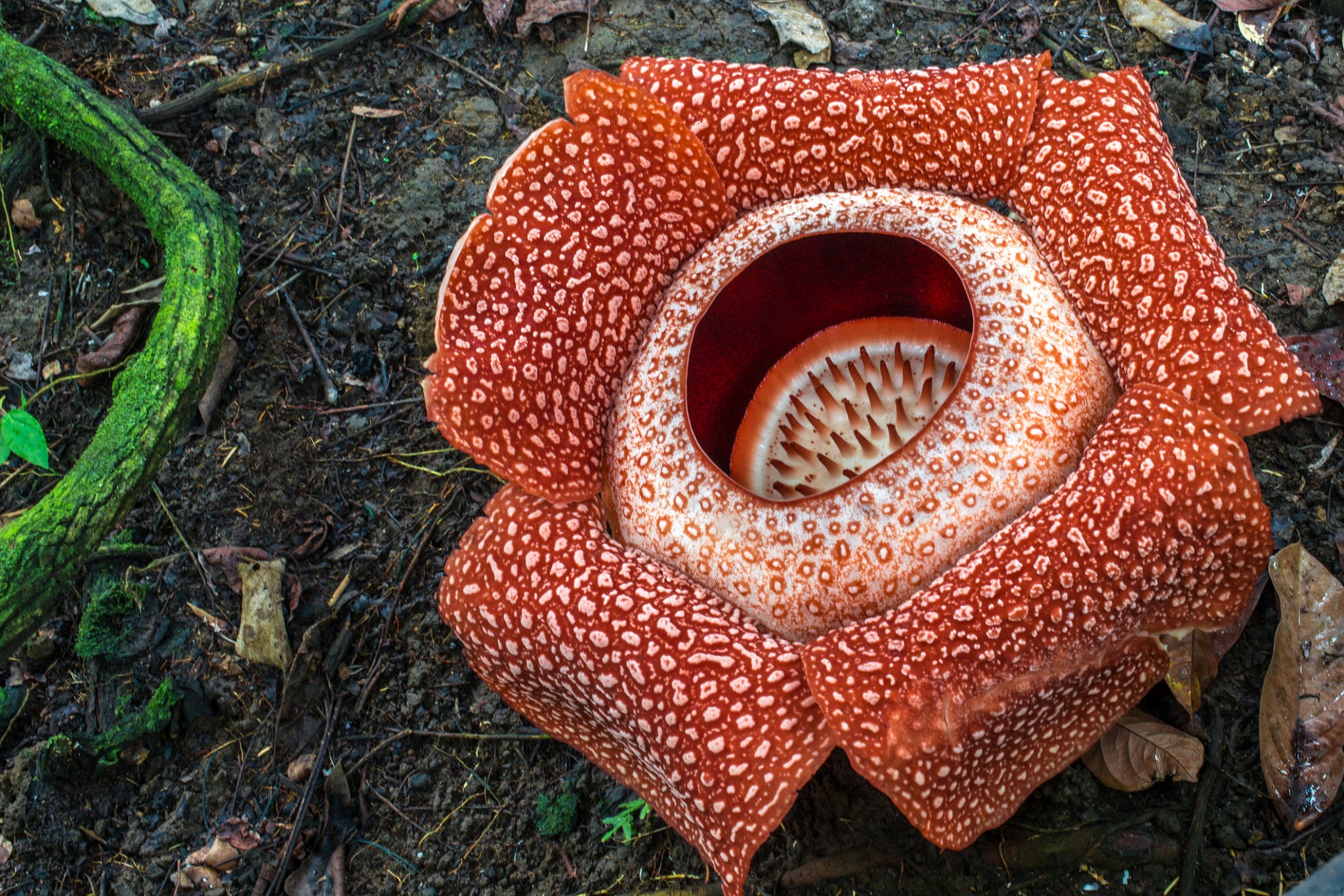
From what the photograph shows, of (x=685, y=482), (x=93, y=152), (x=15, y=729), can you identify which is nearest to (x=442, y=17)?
(x=93, y=152)

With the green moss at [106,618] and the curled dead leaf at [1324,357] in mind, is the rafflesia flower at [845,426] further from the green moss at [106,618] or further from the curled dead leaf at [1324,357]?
the green moss at [106,618]

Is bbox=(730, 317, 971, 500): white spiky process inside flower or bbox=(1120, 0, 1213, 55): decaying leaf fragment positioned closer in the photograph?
bbox=(730, 317, 971, 500): white spiky process inside flower

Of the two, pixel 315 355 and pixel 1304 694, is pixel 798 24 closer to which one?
pixel 315 355

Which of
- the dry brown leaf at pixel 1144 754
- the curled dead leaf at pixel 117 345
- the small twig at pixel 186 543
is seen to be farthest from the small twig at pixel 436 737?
the curled dead leaf at pixel 117 345

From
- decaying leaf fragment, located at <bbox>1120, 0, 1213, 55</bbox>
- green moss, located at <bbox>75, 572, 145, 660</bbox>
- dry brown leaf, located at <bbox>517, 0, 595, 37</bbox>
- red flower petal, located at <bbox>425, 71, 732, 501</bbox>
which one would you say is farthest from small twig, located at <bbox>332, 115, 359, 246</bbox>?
decaying leaf fragment, located at <bbox>1120, 0, 1213, 55</bbox>

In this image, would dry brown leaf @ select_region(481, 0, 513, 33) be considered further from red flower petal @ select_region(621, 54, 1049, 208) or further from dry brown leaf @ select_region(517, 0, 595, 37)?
red flower petal @ select_region(621, 54, 1049, 208)

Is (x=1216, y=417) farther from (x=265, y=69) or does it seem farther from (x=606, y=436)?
(x=265, y=69)
